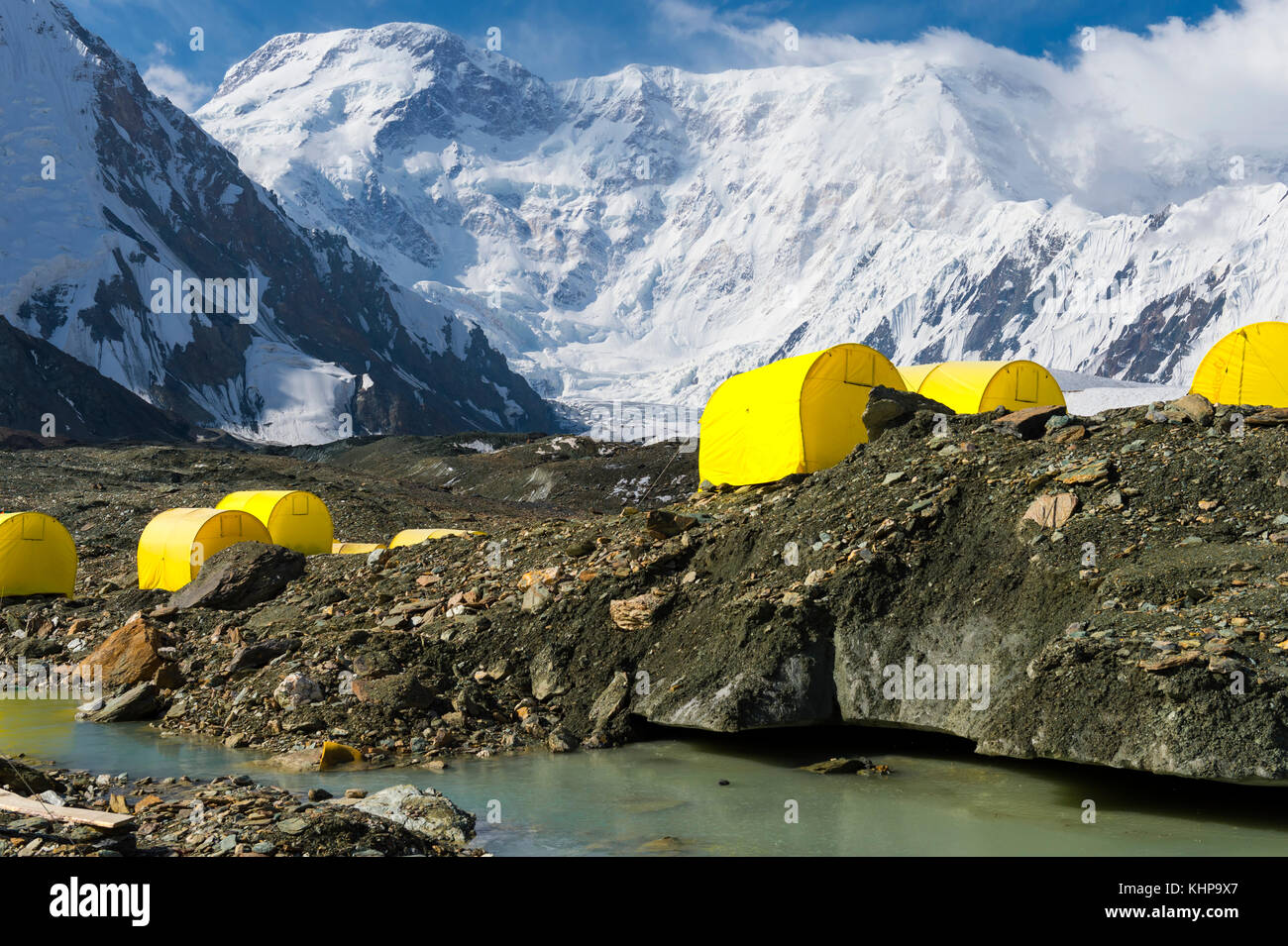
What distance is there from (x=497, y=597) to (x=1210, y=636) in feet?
27.4

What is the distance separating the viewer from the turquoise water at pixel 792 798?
300 inches

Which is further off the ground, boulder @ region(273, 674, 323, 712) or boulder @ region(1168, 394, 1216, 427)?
boulder @ region(1168, 394, 1216, 427)

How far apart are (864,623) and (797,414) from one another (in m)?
7.06

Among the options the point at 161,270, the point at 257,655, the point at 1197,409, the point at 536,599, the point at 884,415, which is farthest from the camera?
the point at 161,270

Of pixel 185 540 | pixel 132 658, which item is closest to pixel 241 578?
pixel 132 658

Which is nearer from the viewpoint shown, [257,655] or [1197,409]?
[1197,409]

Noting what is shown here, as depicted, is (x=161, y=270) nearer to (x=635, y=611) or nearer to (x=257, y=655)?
(x=257, y=655)

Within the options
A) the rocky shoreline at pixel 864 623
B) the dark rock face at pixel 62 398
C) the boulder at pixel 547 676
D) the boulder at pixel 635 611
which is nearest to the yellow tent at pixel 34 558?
the rocky shoreline at pixel 864 623

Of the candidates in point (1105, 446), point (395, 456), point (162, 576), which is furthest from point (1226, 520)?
point (395, 456)

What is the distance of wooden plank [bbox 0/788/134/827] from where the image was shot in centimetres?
680

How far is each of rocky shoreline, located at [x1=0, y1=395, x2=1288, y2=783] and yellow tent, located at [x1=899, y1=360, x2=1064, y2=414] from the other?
393 inches

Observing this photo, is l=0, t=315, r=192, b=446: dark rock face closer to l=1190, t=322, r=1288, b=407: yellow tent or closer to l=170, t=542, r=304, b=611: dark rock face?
l=170, t=542, r=304, b=611: dark rock face

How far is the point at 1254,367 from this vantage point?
2312 centimetres

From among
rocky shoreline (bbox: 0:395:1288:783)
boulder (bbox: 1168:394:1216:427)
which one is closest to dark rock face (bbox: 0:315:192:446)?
rocky shoreline (bbox: 0:395:1288:783)
